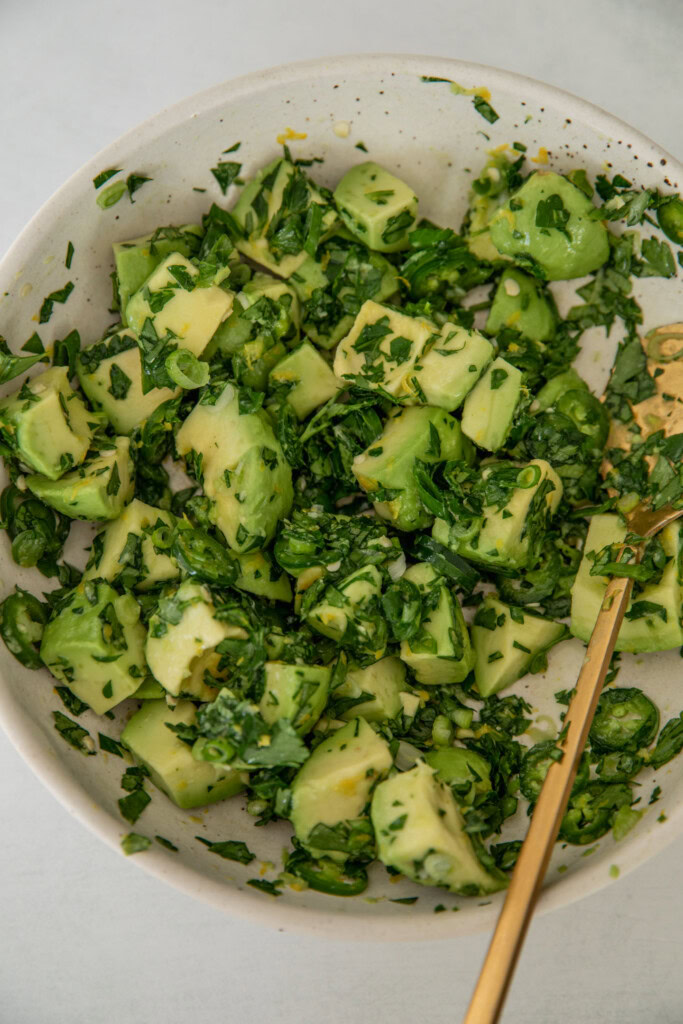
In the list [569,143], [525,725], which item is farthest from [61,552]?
[569,143]

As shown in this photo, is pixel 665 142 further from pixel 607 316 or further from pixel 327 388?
pixel 327 388

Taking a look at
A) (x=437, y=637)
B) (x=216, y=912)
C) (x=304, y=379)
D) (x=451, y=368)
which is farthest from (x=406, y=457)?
(x=216, y=912)

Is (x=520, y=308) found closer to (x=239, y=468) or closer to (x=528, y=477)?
(x=528, y=477)

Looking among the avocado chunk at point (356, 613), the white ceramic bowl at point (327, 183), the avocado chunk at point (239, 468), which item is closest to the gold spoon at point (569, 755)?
the white ceramic bowl at point (327, 183)

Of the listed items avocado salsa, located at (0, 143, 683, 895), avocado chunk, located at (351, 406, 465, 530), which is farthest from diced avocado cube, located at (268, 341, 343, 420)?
avocado chunk, located at (351, 406, 465, 530)

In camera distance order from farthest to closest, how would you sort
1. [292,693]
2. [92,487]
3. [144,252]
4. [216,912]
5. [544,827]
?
[216,912], [144,252], [92,487], [292,693], [544,827]

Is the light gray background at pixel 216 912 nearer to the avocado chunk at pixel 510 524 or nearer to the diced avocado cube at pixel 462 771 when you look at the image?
the diced avocado cube at pixel 462 771

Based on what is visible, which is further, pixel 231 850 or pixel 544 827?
pixel 231 850
